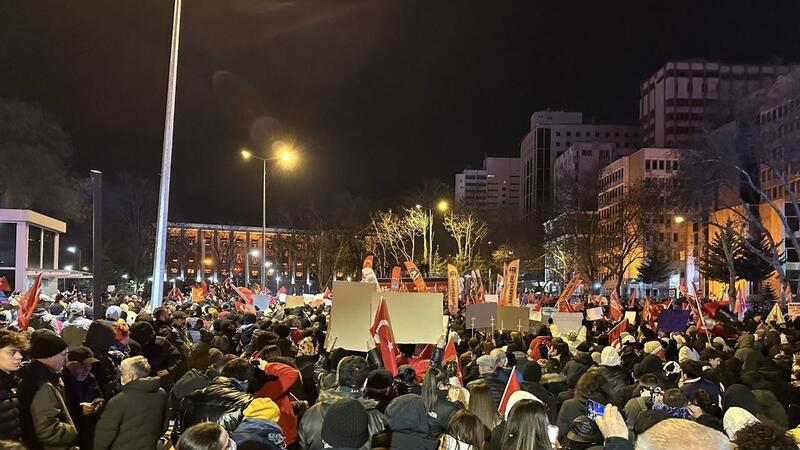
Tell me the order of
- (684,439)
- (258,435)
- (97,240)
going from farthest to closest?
(97,240) → (258,435) → (684,439)

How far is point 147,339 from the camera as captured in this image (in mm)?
9383

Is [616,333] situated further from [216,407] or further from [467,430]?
[216,407]

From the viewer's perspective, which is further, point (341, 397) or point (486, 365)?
point (486, 365)

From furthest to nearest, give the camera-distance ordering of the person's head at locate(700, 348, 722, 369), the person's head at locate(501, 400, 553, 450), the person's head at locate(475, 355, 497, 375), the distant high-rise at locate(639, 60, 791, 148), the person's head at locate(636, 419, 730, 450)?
1. the distant high-rise at locate(639, 60, 791, 148)
2. the person's head at locate(700, 348, 722, 369)
3. the person's head at locate(475, 355, 497, 375)
4. the person's head at locate(501, 400, 553, 450)
5. the person's head at locate(636, 419, 730, 450)

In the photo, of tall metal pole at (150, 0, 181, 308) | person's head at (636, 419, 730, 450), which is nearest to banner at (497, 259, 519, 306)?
tall metal pole at (150, 0, 181, 308)

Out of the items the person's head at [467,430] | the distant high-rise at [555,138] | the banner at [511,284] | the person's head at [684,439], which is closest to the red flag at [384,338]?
the person's head at [467,430]

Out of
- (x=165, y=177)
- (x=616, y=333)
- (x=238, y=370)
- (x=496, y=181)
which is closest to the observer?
(x=238, y=370)

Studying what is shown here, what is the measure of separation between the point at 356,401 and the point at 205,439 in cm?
120

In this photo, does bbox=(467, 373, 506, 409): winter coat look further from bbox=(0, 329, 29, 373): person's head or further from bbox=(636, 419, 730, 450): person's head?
bbox=(636, 419, 730, 450): person's head

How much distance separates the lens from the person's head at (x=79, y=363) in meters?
6.70

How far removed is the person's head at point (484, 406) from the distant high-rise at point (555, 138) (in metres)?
145

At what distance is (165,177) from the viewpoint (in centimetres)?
1680

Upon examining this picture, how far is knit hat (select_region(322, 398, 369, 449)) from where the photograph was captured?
452cm

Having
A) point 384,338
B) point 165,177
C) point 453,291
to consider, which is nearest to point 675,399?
point 384,338
